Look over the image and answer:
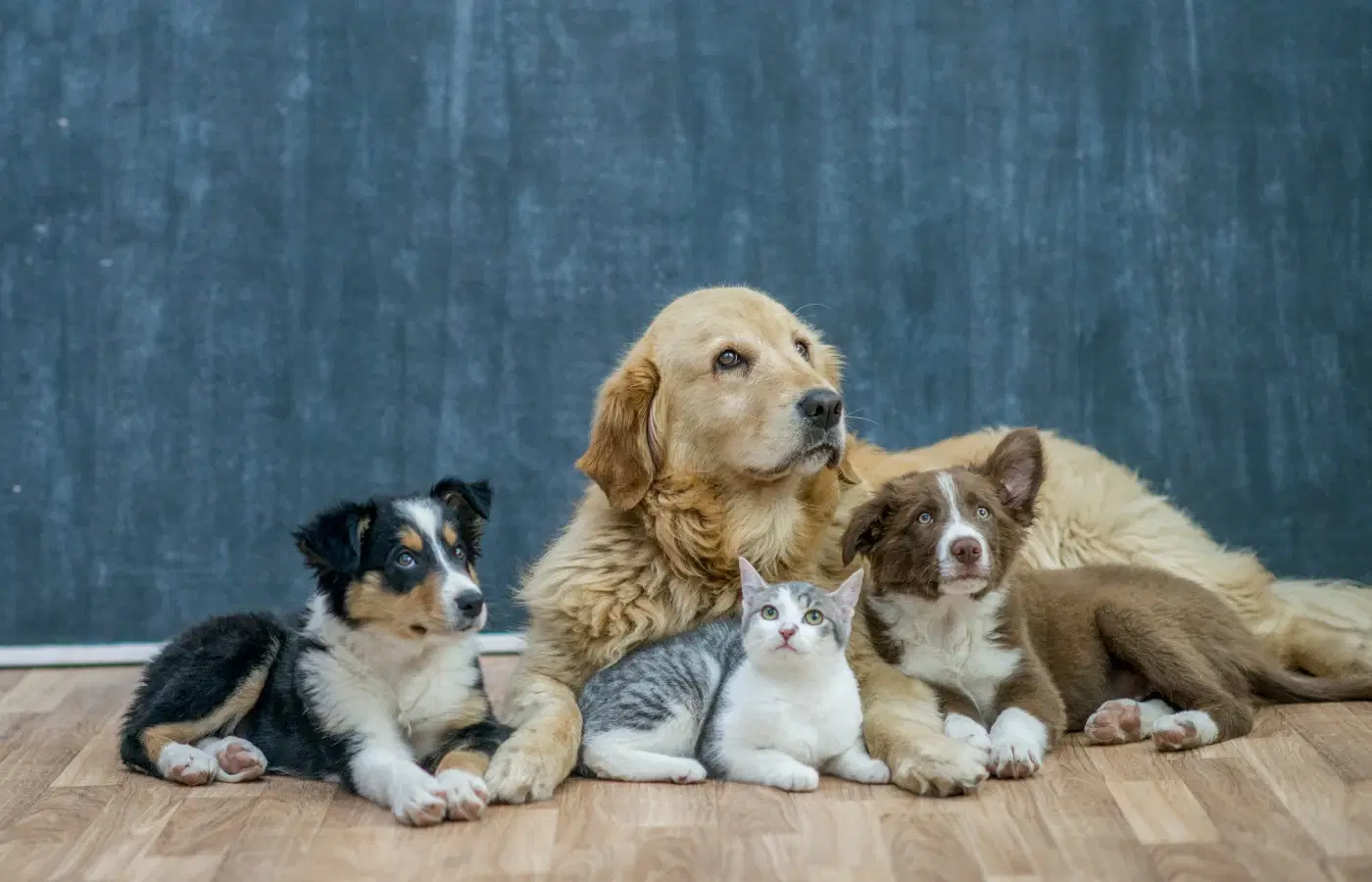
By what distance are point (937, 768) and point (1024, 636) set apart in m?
0.55

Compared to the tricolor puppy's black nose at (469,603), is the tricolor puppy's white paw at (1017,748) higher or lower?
lower

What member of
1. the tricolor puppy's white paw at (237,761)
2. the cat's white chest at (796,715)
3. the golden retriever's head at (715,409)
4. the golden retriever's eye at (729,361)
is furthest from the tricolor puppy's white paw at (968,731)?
the tricolor puppy's white paw at (237,761)

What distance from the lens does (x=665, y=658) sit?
376 centimetres

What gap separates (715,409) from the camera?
3838 millimetres

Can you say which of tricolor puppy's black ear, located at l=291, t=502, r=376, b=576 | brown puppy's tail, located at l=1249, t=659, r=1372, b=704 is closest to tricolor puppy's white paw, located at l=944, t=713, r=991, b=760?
brown puppy's tail, located at l=1249, t=659, r=1372, b=704

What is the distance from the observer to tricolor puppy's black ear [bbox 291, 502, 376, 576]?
3551 mm

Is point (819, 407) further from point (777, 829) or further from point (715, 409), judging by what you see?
point (777, 829)

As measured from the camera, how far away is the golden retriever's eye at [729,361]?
12.7 ft

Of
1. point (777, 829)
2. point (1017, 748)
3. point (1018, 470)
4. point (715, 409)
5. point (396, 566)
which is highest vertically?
point (715, 409)

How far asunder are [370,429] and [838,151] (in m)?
1.76

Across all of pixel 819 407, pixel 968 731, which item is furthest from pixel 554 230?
pixel 968 731

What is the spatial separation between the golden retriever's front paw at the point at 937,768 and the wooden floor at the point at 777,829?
0.03 meters

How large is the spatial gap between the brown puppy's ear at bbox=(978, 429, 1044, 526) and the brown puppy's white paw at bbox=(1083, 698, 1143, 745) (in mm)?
497

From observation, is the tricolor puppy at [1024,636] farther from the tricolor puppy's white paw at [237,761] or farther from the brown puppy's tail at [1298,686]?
the tricolor puppy's white paw at [237,761]
